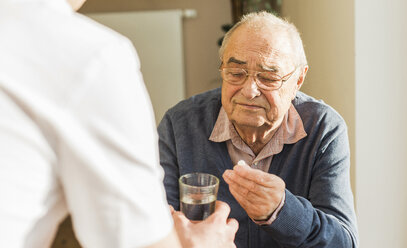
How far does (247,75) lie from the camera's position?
5.03 feet

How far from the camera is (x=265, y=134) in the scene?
1.58 metres

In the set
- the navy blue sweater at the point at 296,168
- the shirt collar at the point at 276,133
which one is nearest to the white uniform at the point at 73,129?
the navy blue sweater at the point at 296,168

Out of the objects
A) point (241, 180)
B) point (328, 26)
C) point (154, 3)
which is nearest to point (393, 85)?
point (328, 26)

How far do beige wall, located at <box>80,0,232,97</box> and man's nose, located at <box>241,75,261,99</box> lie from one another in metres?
2.18

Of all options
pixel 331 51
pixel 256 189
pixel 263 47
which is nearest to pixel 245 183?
pixel 256 189

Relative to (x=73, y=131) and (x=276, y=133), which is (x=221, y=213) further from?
(x=276, y=133)

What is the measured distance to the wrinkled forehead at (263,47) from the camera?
4.98 feet

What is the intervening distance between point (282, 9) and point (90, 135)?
116 inches

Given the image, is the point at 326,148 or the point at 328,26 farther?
the point at 328,26

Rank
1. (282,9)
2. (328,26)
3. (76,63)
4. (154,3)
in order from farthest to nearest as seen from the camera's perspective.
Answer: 1. (154,3)
2. (282,9)
3. (328,26)
4. (76,63)

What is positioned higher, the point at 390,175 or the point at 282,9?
the point at 282,9

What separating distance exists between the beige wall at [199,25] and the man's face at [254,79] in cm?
213

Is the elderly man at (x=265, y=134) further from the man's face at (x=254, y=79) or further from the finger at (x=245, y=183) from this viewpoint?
the finger at (x=245, y=183)

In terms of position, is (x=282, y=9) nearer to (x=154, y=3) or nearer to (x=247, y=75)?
(x=154, y=3)
